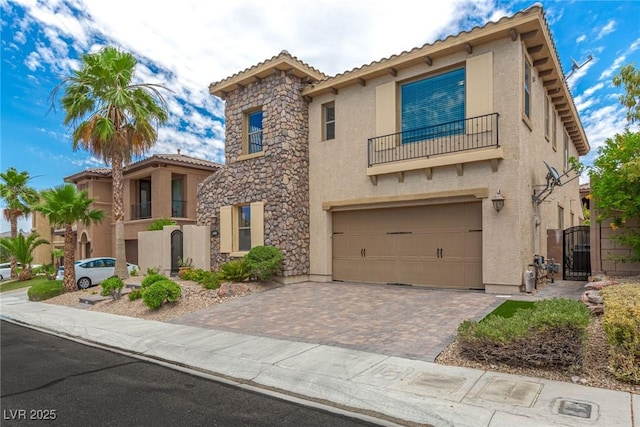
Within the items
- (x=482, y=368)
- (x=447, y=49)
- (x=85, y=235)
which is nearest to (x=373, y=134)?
(x=447, y=49)

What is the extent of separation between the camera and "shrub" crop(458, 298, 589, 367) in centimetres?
505

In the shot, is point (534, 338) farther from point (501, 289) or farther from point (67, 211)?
point (67, 211)

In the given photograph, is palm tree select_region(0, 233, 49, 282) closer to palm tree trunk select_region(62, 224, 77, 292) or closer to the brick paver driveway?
palm tree trunk select_region(62, 224, 77, 292)

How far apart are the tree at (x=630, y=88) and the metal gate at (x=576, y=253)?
794cm

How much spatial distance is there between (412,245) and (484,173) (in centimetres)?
306

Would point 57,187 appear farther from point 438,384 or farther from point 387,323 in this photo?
point 438,384

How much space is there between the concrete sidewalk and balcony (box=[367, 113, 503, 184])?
21.9 ft

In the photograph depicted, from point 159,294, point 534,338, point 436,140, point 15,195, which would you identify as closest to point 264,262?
point 159,294

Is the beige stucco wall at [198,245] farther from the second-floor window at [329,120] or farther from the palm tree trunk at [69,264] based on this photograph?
the second-floor window at [329,120]

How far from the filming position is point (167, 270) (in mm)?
17141

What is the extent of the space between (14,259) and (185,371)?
88.0 ft

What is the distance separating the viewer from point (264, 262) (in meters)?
12.9

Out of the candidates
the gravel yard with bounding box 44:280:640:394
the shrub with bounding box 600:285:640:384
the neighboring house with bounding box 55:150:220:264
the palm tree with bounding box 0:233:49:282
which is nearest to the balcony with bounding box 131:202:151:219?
the neighboring house with bounding box 55:150:220:264

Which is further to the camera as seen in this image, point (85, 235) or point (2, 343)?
point (85, 235)
